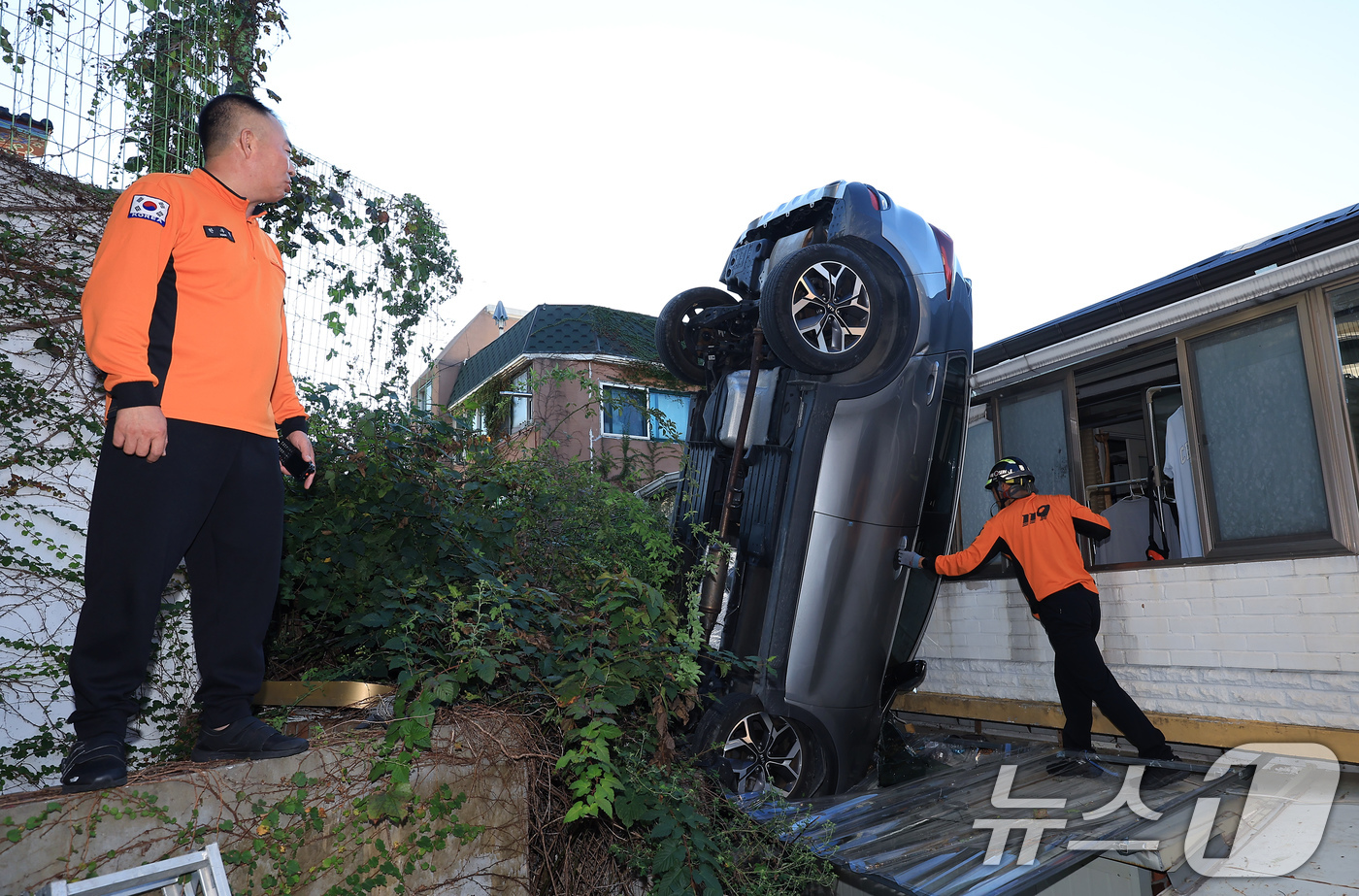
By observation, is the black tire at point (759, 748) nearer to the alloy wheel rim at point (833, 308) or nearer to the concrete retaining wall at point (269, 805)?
the concrete retaining wall at point (269, 805)

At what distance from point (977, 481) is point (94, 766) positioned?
625 centimetres

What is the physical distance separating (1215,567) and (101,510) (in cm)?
527

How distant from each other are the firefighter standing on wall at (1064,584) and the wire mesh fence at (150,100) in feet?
12.0

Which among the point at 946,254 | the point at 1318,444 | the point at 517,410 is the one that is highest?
the point at 517,410

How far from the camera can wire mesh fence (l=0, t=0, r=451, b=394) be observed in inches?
142

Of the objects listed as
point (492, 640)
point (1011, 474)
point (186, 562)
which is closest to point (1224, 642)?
point (1011, 474)

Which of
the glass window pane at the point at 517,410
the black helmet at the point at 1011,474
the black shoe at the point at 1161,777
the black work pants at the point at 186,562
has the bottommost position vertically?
the black shoe at the point at 1161,777

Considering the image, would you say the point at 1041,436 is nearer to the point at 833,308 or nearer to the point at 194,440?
the point at 833,308

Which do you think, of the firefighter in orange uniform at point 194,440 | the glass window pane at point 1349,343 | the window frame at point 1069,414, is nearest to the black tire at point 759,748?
the firefighter in orange uniform at point 194,440

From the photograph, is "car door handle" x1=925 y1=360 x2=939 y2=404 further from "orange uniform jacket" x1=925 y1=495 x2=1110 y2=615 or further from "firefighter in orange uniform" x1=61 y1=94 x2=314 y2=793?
"firefighter in orange uniform" x1=61 y1=94 x2=314 y2=793

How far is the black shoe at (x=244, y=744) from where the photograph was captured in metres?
2.24

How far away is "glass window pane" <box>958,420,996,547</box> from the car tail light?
2109 millimetres

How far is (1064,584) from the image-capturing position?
16.0 ft

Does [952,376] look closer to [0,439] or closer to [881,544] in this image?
[881,544]
